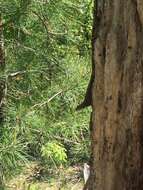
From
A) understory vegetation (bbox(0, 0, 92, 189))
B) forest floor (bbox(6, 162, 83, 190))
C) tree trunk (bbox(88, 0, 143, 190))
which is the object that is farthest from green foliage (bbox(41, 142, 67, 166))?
tree trunk (bbox(88, 0, 143, 190))

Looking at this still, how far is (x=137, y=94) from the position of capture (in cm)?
69

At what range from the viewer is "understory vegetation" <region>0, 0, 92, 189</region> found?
149cm

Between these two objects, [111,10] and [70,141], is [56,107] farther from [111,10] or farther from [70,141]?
[111,10]

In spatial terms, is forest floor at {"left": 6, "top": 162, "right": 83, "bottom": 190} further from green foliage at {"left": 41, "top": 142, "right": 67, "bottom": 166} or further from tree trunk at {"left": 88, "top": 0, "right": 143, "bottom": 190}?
tree trunk at {"left": 88, "top": 0, "right": 143, "bottom": 190}

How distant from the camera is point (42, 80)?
1.58 m

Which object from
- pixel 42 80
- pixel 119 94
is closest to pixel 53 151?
pixel 42 80

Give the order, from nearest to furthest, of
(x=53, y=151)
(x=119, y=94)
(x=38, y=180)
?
(x=119, y=94) < (x=53, y=151) < (x=38, y=180)

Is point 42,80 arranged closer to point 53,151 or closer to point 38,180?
point 53,151

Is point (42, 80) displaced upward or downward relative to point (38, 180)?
upward

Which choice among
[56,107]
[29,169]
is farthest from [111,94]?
[29,169]

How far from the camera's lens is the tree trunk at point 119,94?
26.9 inches

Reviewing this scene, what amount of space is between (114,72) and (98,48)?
44 millimetres

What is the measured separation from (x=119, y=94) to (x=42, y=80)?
89 centimetres

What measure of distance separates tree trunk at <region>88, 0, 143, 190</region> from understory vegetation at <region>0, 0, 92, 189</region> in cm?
73
